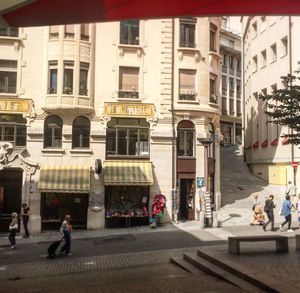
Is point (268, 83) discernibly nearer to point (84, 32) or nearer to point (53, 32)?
point (84, 32)

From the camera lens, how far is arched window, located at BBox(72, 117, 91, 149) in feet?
81.9

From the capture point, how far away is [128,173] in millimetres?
24594

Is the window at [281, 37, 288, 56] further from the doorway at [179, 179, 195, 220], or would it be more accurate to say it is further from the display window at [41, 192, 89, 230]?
the display window at [41, 192, 89, 230]

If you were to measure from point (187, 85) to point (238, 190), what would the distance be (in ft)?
31.8

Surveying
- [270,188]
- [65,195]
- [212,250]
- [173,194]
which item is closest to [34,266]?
[212,250]

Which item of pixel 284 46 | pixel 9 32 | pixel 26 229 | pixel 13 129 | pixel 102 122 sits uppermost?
pixel 284 46

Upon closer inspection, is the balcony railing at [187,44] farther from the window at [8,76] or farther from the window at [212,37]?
the window at [8,76]

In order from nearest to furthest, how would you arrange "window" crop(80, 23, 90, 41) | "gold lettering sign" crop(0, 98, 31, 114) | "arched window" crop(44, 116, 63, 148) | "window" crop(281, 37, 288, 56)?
1. "gold lettering sign" crop(0, 98, 31, 114)
2. "arched window" crop(44, 116, 63, 148)
3. "window" crop(80, 23, 90, 41)
4. "window" crop(281, 37, 288, 56)

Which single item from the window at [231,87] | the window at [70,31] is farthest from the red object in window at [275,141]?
the window at [231,87]

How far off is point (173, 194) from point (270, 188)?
11.4 m

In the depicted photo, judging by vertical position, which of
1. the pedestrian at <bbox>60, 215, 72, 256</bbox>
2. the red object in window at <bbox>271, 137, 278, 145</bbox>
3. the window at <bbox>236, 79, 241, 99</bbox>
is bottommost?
the pedestrian at <bbox>60, 215, 72, 256</bbox>

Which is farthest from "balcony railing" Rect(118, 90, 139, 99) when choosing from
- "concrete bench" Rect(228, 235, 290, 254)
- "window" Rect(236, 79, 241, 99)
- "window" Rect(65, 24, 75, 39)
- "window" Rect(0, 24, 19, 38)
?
"window" Rect(236, 79, 241, 99)

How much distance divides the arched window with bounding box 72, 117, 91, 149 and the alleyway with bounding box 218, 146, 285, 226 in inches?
351

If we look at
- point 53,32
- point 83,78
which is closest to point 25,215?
point 83,78
